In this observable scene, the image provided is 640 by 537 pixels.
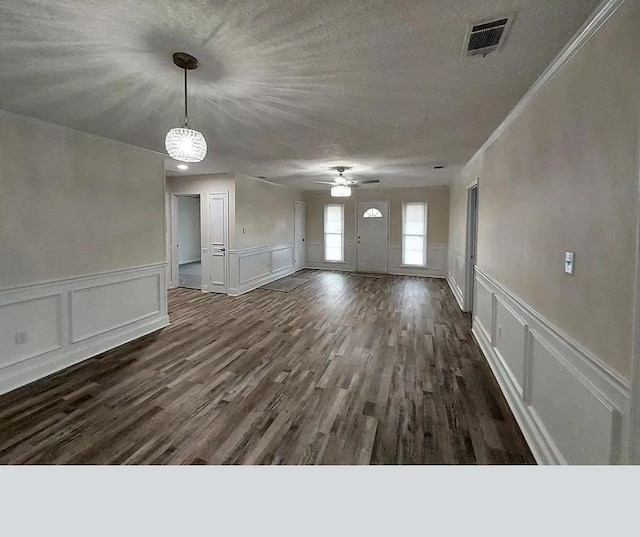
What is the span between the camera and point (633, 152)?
121 centimetres

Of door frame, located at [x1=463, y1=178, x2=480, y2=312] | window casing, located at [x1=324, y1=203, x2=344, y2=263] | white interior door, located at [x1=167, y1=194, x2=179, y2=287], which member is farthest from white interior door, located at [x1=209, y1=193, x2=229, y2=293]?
door frame, located at [x1=463, y1=178, x2=480, y2=312]

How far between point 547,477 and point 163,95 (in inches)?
120

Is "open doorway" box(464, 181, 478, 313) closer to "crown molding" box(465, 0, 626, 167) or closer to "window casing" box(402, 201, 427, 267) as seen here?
"crown molding" box(465, 0, 626, 167)

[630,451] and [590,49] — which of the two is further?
[590,49]

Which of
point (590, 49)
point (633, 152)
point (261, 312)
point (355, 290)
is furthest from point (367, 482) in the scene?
point (355, 290)

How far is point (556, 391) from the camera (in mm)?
1837

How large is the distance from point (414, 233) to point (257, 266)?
4.46 meters

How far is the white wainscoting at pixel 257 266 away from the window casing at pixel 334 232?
137 cm

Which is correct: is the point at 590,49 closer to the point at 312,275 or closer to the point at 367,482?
the point at 367,482

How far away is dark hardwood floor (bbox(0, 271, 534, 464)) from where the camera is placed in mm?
2037

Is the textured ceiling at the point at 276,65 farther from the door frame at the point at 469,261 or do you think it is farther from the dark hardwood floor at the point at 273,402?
the dark hardwood floor at the point at 273,402

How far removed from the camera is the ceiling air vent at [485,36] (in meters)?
1.58

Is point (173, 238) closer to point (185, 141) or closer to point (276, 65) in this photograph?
point (185, 141)

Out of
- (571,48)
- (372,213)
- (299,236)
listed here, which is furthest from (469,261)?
(299,236)
